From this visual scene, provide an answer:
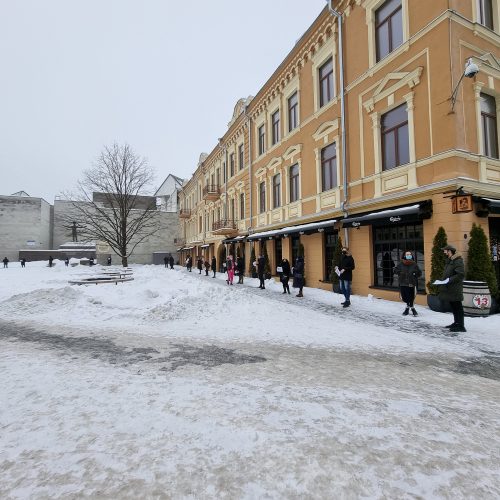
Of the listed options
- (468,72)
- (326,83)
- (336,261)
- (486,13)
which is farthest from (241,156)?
(468,72)

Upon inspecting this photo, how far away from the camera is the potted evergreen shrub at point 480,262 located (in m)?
7.92

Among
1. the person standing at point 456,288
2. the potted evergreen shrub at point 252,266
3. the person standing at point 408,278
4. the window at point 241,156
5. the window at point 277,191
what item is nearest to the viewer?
the person standing at point 456,288

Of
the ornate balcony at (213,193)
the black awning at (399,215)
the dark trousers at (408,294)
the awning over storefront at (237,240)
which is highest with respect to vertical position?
the ornate balcony at (213,193)

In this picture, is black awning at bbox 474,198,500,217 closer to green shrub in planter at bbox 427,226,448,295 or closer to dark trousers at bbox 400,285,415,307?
green shrub in planter at bbox 427,226,448,295

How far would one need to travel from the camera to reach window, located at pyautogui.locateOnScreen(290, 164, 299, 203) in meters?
15.9

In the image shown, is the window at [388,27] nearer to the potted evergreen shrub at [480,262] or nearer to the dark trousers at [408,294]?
the potted evergreen shrub at [480,262]

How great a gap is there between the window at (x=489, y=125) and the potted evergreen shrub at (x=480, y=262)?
3.15m

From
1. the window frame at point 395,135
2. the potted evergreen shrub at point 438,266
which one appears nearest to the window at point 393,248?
the potted evergreen shrub at point 438,266

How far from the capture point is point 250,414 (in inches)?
112

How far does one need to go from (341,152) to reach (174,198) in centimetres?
4600

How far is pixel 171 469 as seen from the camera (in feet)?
6.87

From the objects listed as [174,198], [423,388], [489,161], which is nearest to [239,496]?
[423,388]

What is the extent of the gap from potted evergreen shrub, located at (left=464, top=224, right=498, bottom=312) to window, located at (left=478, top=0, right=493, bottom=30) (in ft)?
23.3

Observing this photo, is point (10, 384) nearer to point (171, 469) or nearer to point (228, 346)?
point (171, 469)
